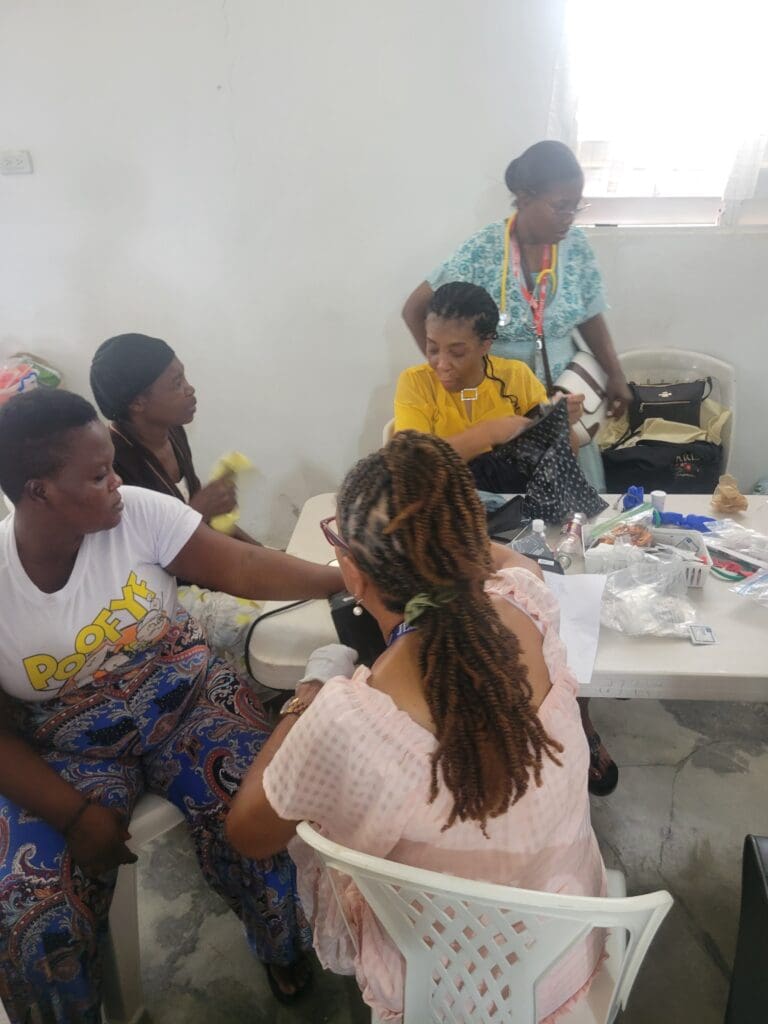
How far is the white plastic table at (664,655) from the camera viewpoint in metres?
1.22

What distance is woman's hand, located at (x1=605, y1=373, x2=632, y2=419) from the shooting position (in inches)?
91.3

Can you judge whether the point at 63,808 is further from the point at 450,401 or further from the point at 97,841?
the point at 450,401

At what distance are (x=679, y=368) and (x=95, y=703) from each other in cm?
244

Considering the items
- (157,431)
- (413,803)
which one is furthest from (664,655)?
(157,431)

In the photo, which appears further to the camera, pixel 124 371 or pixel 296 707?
pixel 124 371

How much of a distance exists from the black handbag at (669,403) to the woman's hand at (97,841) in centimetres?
221

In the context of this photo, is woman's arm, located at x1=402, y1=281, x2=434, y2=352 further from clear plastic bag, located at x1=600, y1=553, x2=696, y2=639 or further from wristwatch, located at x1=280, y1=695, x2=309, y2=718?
wristwatch, located at x1=280, y1=695, x2=309, y2=718

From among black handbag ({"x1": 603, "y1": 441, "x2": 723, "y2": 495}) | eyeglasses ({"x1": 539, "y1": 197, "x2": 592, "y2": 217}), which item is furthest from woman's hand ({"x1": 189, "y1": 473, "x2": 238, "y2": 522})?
black handbag ({"x1": 603, "y1": 441, "x2": 723, "y2": 495})

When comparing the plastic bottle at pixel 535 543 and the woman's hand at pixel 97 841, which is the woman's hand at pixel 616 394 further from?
the woman's hand at pixel 97 841

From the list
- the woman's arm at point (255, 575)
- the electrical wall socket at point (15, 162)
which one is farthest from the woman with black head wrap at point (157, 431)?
the electrical wall socket at point (15, 162)

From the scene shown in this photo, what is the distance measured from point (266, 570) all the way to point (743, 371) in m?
2.25

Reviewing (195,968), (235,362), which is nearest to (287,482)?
(235,362)

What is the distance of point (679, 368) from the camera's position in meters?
2.80

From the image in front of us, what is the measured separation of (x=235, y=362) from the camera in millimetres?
3018
